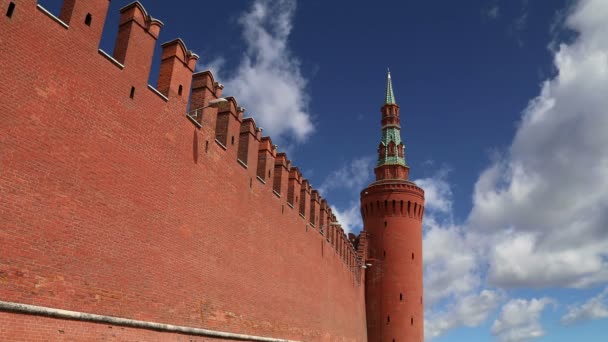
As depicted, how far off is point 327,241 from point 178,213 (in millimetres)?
14292

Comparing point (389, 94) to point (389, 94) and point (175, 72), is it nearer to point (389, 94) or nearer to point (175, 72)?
point (389, 94)

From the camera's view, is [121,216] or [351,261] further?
[351,261]

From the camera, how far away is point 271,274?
661 inches

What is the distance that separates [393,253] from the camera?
35.0 m

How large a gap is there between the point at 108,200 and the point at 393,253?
1095 inches

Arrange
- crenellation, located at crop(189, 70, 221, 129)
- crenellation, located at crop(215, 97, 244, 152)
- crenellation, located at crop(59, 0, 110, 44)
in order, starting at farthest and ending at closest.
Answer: crenellation, located at crop(215, 97, 244, 152) < crenellation, located at crop(189, 70, 221, 129) < crenellation, located at crop(59, 0, 110, 44)

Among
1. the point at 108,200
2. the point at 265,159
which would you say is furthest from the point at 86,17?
the point at 265,159

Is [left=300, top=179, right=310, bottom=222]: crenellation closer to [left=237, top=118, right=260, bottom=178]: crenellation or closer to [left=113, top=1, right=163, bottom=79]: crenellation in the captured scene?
[left=237, top=118, right=260, bottom=178]: crenellation

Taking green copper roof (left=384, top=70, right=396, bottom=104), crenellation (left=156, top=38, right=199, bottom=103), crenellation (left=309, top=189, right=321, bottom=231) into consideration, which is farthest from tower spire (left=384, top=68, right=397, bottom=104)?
crenellation (left=156, top=38, right=199, bottom=103)

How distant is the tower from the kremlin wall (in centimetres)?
1658

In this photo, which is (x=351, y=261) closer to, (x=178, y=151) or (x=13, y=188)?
(x=178, y=151)

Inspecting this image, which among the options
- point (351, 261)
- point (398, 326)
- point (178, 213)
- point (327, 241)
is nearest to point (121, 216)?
point (178, 213)

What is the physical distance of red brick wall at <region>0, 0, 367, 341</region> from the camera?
312 inches

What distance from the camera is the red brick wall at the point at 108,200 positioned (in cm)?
792
